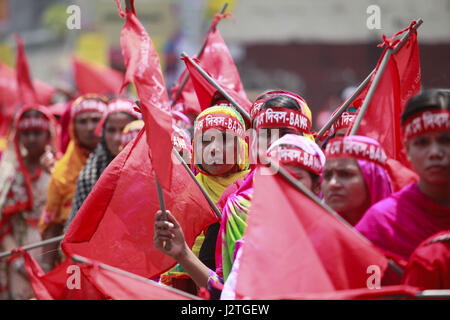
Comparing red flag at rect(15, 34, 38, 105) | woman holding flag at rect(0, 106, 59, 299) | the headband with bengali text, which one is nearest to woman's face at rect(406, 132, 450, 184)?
the headband with bengali text

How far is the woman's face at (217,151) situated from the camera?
469cm

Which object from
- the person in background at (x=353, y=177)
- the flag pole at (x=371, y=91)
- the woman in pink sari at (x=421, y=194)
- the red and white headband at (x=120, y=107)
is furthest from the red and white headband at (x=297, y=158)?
the red and white headband at (x=120, y=107)

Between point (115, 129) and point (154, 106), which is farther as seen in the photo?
point (115, 129)

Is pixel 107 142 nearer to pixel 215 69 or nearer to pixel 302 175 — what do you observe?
pixel 215 69

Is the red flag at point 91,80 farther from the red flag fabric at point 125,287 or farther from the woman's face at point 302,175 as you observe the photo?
the red flag fabric at point 125,287

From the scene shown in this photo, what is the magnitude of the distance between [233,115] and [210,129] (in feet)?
0.67

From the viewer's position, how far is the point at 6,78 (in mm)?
Answer: 12281

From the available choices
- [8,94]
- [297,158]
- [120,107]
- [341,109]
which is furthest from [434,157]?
[8,94]

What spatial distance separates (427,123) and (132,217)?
2034 mm

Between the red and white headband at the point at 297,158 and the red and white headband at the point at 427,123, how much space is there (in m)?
0.59

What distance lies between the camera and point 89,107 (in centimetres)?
763

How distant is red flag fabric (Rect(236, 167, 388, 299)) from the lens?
316 centimetres

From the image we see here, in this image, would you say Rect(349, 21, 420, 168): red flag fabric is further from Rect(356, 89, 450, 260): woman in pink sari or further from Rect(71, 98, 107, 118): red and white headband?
Rect(71, 98, 107, 118): red and white headband
